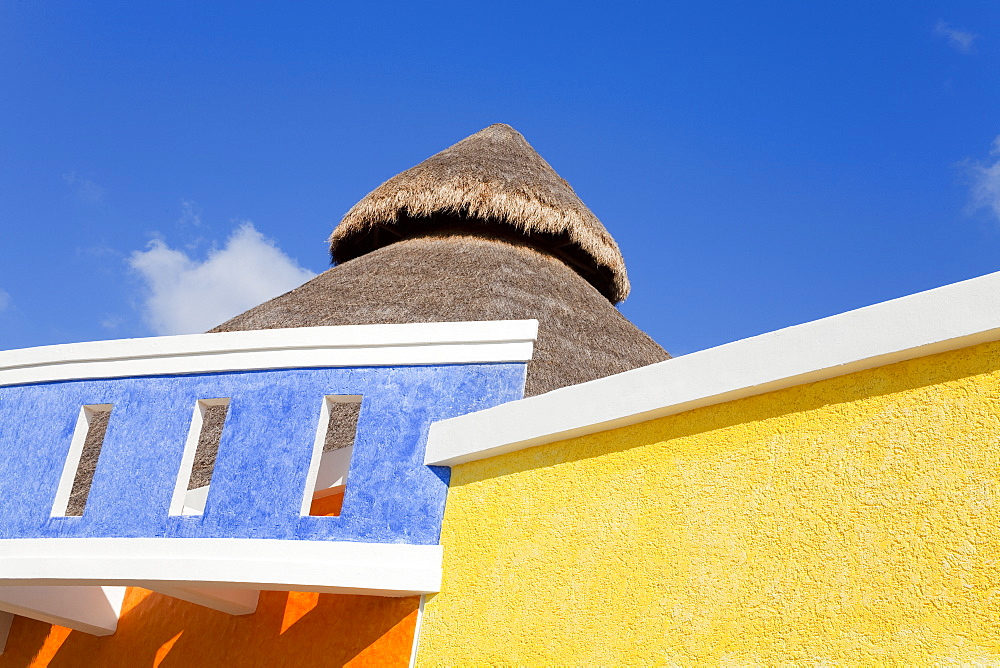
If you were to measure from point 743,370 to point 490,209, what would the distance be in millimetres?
8220

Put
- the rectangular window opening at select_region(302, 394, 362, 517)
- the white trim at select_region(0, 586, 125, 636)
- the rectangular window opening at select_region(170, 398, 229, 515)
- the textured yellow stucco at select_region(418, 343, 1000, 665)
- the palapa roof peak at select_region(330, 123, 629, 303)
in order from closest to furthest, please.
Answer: the textured yellow stucco at select_region(418, 343, 1000, 665) → the rectangular window opening at select_region(170, 398, 229, 515) → the rectangular window opening at select_region(302, 394, 362, 517) → the white trim at select_region(0, 586, 125, 636) → the palapa roof peak at select_region(330, 123, 629, 303)

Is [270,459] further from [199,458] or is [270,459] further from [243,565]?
[199,458]

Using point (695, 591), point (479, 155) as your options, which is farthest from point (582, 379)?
point (479, 155)

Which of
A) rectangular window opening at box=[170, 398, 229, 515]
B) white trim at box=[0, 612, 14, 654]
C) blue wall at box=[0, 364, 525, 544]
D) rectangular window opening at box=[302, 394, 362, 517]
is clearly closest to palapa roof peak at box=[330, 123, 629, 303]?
rectangular window opening at box=[302, 394, 362, 517]

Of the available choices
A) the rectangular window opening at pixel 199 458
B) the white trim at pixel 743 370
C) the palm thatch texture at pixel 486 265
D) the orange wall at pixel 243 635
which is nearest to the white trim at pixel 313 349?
the rectangular window opening at pixel 199 458

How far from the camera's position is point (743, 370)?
4.61 metres

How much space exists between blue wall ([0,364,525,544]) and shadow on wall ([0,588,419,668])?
0.62m

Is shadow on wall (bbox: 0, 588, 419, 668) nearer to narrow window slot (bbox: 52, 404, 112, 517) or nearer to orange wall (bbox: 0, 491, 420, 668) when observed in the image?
orange wall (bbox: 0, 491, 420, 668)

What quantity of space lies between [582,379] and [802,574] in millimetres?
4526

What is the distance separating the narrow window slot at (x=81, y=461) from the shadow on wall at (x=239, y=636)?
1.01m

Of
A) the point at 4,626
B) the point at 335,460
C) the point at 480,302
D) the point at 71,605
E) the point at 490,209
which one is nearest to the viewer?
the point at 335,460

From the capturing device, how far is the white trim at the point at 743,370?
3.94m

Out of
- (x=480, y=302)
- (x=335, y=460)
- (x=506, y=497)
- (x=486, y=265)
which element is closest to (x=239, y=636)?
(x=335, y=460)

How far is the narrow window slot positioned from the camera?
673cm
